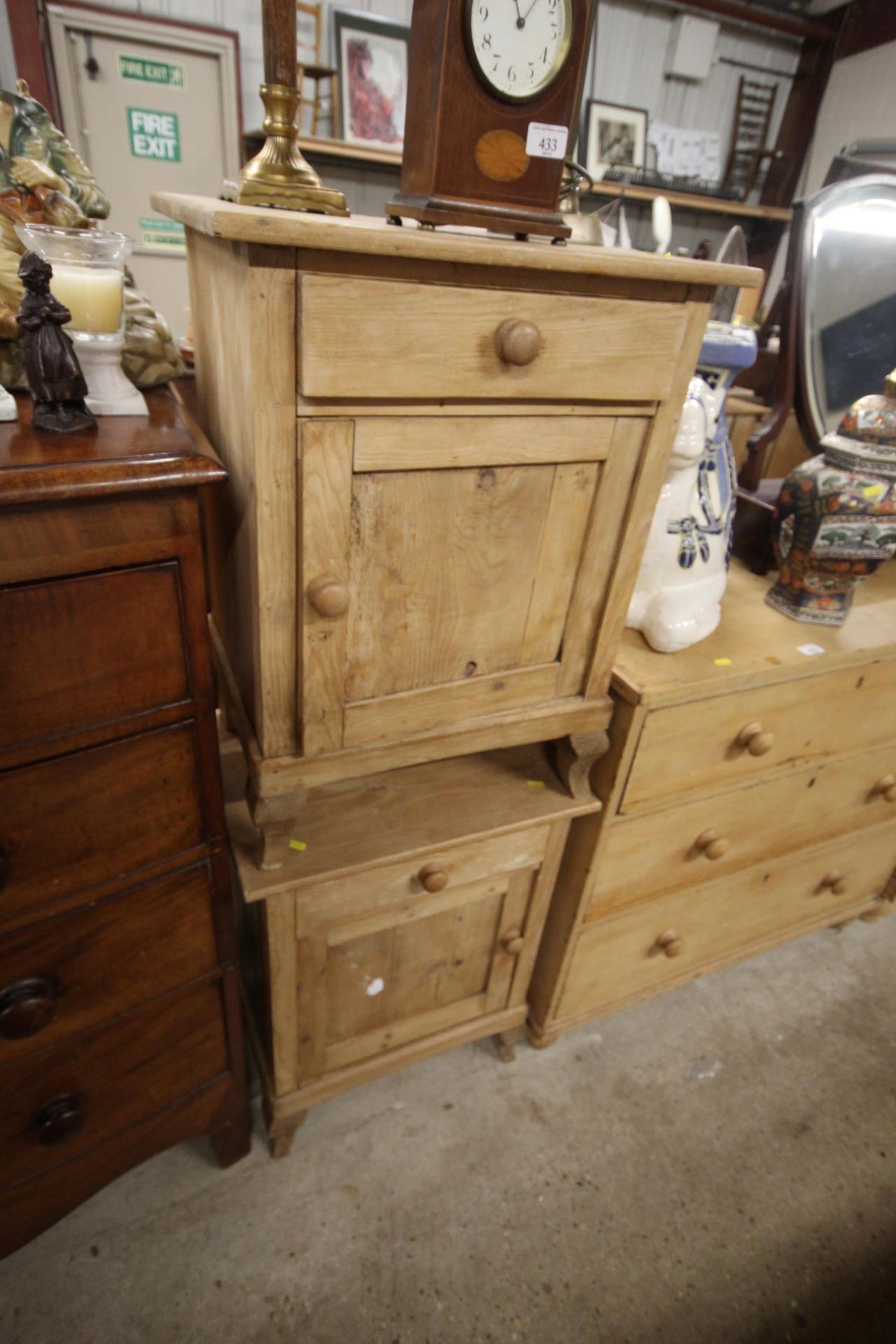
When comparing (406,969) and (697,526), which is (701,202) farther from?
(406,969)

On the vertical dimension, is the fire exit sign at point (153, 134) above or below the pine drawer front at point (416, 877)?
above

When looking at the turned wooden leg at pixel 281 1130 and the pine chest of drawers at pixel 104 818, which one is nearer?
the pine chest of drawers at pixel 104 818

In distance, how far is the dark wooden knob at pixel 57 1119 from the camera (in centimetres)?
92

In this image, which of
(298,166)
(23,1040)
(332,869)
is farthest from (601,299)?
(23,1040)

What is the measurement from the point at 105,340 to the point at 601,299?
20.9 inches

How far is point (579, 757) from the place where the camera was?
110cm

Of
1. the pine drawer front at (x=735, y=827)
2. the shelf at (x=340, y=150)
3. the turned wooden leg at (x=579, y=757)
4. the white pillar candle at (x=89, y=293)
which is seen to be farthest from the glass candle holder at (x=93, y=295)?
the shelf at (x=340, y=150)

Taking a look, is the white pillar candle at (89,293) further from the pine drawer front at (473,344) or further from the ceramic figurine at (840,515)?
the ceramic figurine at (840,515)

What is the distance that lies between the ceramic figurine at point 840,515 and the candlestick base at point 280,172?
3.06ft

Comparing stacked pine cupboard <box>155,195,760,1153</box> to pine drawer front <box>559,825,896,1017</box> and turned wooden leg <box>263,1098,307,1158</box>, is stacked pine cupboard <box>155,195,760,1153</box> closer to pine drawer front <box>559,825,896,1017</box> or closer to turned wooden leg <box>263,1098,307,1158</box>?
turned wooden leg <box>263,1098,307,1158</box>

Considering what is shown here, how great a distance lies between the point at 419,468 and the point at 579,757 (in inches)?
21.5

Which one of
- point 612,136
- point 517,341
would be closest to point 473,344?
point 517,341

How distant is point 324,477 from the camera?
71 cm

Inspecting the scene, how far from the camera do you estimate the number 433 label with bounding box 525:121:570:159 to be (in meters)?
0.73
